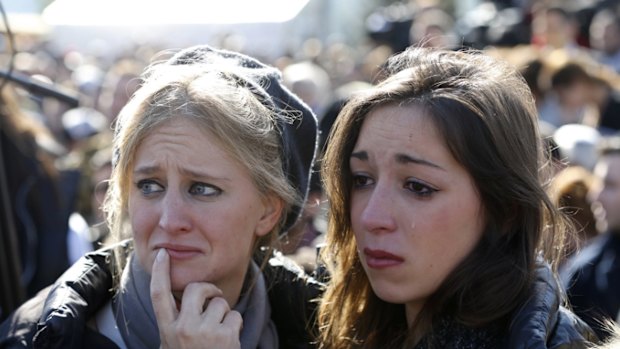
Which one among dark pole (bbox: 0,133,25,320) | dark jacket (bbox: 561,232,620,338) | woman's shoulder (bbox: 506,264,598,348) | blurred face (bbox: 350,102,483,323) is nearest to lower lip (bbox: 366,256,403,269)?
blurred face (bbox: 350,102,483,323)

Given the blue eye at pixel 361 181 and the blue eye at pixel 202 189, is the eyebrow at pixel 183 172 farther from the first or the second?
the blue eye at pixel 361 181

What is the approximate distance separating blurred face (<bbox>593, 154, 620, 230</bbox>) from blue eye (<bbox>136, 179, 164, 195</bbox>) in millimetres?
2523

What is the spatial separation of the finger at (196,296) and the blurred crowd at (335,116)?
53 centimetres

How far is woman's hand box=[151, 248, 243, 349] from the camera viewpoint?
7.94ft

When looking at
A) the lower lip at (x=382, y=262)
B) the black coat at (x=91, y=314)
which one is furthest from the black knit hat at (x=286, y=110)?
the black coat at (x=91, y=314)

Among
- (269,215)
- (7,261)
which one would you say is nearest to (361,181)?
(269,215)

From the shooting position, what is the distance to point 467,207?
8.19ft

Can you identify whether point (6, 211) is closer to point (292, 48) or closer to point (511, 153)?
point (511, 153)

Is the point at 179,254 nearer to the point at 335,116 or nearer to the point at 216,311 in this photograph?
the point at 216,311

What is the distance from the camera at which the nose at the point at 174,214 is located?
2.50 m

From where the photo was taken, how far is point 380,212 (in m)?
2.50

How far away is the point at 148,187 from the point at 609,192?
267cm

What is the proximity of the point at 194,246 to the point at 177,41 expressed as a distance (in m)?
13.5

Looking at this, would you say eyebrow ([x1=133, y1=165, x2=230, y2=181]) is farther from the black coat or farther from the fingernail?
the black coat
